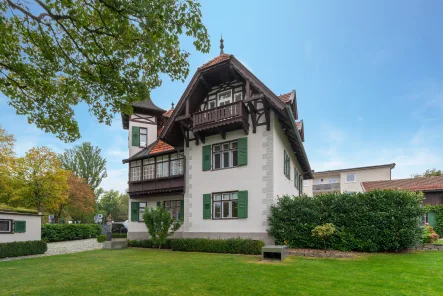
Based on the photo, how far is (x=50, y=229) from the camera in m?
28.5

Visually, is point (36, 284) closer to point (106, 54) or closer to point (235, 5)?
point (106, 54)

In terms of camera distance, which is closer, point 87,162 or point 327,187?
point 327,187

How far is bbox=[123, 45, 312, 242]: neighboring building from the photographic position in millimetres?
16062

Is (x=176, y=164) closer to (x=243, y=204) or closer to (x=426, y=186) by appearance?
(x=243, y=204)

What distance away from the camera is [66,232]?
1191 inches

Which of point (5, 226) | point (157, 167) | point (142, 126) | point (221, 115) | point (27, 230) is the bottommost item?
point (27, 230)

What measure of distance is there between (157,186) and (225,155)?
643 cm

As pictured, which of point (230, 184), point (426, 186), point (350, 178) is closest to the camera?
point (230, 184)

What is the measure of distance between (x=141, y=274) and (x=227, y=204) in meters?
8.49

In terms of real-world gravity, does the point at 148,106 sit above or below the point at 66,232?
above

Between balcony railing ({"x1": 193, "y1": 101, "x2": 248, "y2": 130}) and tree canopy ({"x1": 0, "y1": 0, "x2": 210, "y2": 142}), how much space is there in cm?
778

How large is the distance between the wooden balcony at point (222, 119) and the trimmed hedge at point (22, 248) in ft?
41.2

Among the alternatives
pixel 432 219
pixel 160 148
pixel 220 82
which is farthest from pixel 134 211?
pixel 432 219

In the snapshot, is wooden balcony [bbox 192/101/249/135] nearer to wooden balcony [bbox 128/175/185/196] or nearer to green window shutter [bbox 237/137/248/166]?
green window shutter [bbox 237/137/248/166]
